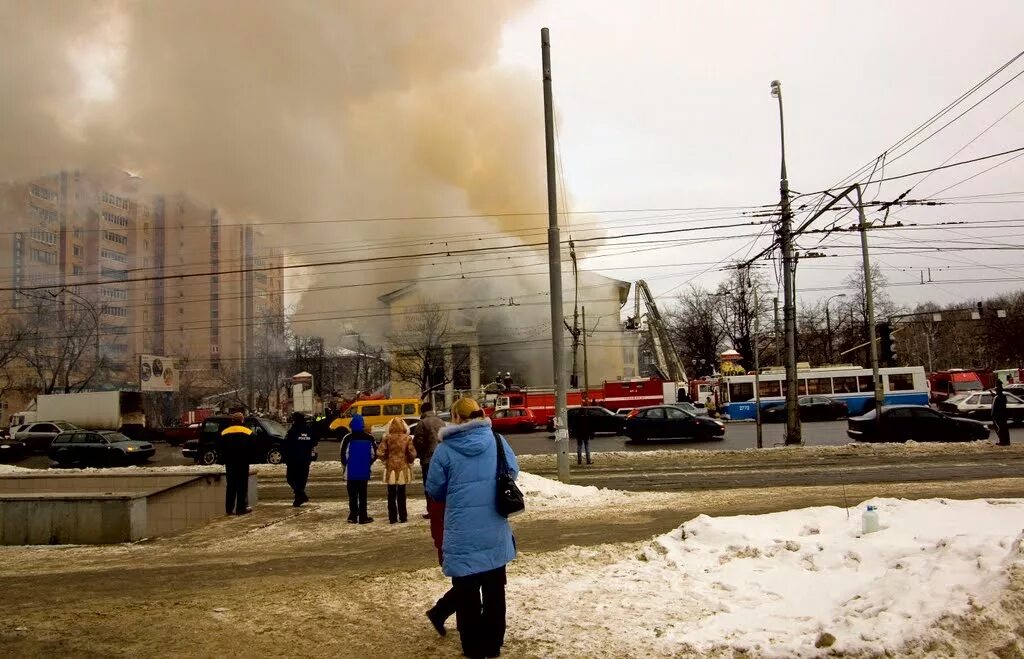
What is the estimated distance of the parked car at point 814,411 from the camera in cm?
3709

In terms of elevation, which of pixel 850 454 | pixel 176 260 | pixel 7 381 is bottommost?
pixel 850 454

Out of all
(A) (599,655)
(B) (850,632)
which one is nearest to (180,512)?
(A) (599,655)

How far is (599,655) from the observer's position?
413 centimetres

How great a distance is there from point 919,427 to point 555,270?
14.4 m

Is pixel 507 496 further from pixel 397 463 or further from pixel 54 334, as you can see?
pixel 54 334

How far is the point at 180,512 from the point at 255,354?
172 ft

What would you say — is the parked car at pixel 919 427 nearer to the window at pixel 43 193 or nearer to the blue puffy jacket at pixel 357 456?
the blue puffy jacket at pixel 357 456

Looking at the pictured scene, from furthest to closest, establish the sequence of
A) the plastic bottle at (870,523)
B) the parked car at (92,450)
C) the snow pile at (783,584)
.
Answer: the parked car at (92,450)
the plastic bottle at (870,523)
the snow pile at (783,584)

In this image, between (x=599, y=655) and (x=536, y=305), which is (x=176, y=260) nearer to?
(x=536, y=305)

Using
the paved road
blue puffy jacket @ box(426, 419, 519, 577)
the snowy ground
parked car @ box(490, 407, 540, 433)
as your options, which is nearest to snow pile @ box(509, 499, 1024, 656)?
the snowy ground

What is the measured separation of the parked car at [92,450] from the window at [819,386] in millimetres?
31905

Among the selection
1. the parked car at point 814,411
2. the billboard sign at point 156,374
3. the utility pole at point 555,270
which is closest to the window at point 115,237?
the billboard sign at point 156,374

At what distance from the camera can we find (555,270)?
13586 mm

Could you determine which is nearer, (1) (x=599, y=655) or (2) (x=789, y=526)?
(1) (x=599, y=655)
